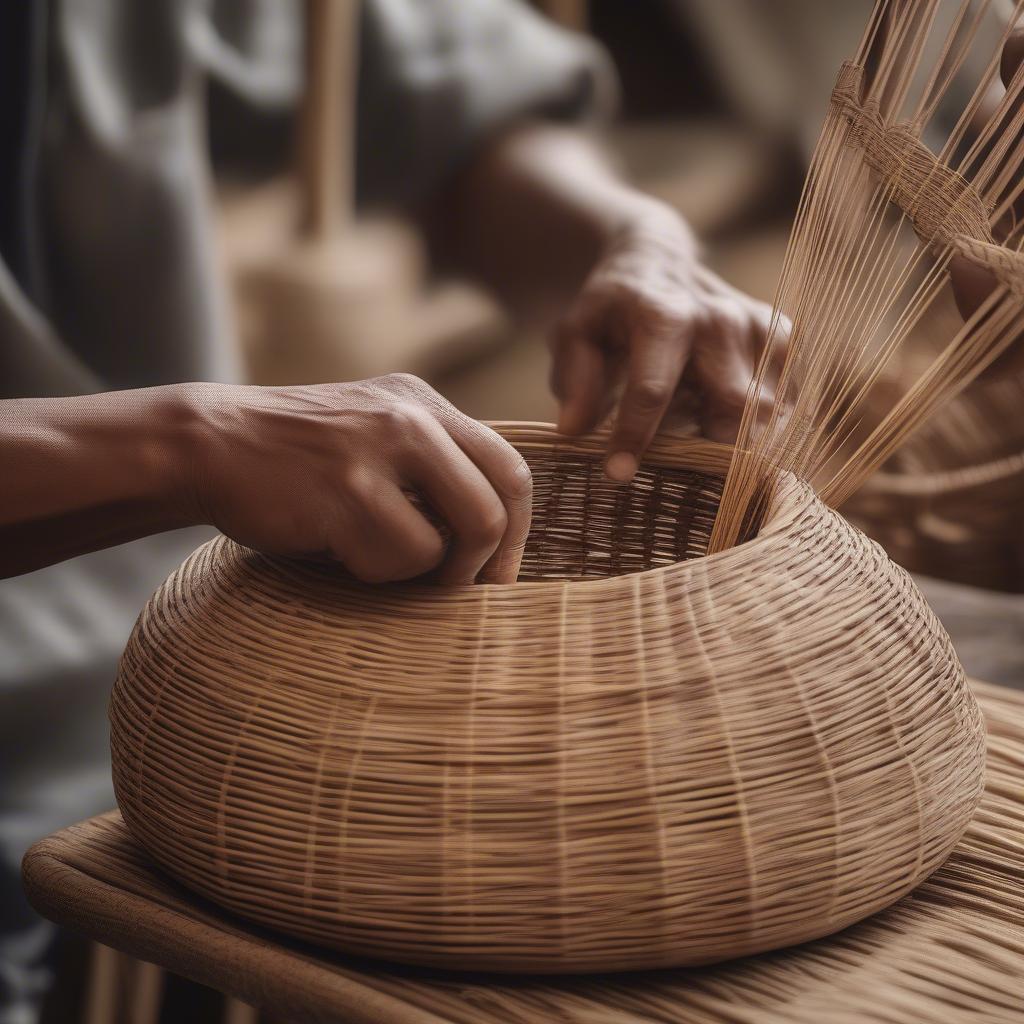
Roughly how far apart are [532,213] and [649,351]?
46cm

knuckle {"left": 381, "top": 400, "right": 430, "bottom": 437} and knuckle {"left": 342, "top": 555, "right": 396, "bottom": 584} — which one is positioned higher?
knuckle {"left": 381, "top": 400, "right": 430, "bottom": 437}

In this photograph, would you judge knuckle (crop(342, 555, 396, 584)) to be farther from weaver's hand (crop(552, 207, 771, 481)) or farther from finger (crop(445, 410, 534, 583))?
weaver's hand (crop(552, 207, 771, 481))

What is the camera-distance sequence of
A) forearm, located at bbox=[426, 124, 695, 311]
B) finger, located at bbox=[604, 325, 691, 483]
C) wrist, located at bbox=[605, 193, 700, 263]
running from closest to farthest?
finger, located at bbox=[604, 325, 691, 483]
wrist, located at bbox=[605, 193, 700, 263]
forearm, located at bbox=[426, 124, 695, 311]

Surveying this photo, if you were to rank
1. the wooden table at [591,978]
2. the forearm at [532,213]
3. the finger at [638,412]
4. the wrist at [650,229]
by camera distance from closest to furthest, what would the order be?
the wooden table at [591,978]
the finger at [638,412]
the wrist at [650,229]
the forearm at [532,213]

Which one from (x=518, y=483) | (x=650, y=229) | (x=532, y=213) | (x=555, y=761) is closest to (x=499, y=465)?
(x=518, y=483)

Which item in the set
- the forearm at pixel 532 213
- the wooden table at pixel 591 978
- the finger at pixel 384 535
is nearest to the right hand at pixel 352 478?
the finger at pixel 384 535

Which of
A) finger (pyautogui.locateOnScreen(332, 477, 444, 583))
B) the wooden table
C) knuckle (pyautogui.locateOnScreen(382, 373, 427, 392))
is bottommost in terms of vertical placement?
the wooden table

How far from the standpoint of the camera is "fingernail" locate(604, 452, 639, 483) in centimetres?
58

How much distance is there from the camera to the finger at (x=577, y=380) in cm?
62

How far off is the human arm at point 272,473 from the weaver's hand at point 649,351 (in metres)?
0.13

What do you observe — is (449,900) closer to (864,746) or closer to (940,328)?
(864,746)

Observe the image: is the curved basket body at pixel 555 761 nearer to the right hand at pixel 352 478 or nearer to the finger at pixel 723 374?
the right hand at pixel 352 478

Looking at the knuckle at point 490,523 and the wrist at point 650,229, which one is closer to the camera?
the knuckle at point 490,523

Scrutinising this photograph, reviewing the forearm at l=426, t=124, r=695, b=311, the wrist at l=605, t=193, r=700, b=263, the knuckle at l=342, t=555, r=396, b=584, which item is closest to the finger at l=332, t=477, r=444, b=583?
the knuckle at l=342, t=555, r=396, b=584
